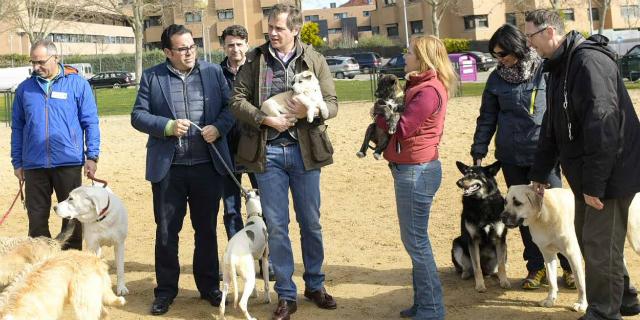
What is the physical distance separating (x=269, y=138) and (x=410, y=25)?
6636cm

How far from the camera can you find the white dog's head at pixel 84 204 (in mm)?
6027

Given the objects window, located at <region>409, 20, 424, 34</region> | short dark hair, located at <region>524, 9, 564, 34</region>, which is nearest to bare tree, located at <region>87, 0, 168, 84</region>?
short dark hair, located at <region>524, 9, 564, 34</region>

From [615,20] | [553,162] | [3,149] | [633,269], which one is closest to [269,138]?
[553,162]

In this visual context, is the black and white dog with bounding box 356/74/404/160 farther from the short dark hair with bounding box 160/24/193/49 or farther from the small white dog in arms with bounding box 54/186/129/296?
the small white dog in arms with bounding box 54/186/129/296

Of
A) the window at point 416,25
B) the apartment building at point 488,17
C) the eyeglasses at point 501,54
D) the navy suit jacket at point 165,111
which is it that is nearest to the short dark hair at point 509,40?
the eyeglasses at point 501,54

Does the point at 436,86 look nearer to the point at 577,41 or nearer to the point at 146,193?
the point at 577,41

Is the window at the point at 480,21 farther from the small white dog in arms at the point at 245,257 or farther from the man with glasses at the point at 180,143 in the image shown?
the small white dog in arms at the point at 245,257

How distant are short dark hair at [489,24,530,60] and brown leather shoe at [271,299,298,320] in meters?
2.46

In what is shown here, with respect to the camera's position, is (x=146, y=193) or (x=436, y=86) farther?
(x=146, y=193)

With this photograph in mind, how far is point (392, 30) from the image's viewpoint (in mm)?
72812

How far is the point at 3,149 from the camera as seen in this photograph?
14.8 meters

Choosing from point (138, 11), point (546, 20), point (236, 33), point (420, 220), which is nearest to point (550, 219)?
point (420, 220)

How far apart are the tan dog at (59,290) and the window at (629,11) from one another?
6429 centimetres

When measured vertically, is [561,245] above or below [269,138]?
below
